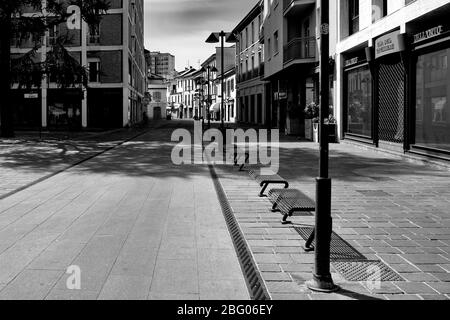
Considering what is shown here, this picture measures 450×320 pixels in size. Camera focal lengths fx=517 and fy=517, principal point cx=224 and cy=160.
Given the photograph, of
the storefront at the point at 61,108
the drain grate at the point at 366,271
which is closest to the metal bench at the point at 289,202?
the drain grate at the point at 366,271

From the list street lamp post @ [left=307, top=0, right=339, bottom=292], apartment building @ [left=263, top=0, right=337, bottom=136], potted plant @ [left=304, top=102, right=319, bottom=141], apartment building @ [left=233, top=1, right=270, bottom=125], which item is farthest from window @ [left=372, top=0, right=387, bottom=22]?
apartment building @ [left=233, top=1, right=270, bottom=125]

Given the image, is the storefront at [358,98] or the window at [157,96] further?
the window at [157,96]

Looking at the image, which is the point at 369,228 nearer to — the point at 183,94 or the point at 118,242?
the point at 118,242

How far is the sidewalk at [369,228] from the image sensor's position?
4.16 m

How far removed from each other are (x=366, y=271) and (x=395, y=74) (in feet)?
40.7

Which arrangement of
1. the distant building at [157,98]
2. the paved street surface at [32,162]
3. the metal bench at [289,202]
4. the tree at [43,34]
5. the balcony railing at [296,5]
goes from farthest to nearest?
the distant building at [157,98]
the balcony railing at [296,5]
the tree at [43,34]
the paved street surface at [32,162]
the metal bench at [289,202]

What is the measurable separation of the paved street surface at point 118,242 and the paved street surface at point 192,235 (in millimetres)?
13

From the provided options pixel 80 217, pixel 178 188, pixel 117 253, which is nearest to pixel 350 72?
pixel 178 188

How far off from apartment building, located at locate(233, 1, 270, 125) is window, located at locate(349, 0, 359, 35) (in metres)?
20.2

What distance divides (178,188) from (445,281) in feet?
20.0

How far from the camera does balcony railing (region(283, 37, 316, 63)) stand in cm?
2469

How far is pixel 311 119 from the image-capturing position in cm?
2372

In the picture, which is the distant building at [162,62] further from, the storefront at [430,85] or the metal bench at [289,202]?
the metal bench at [289,202]
